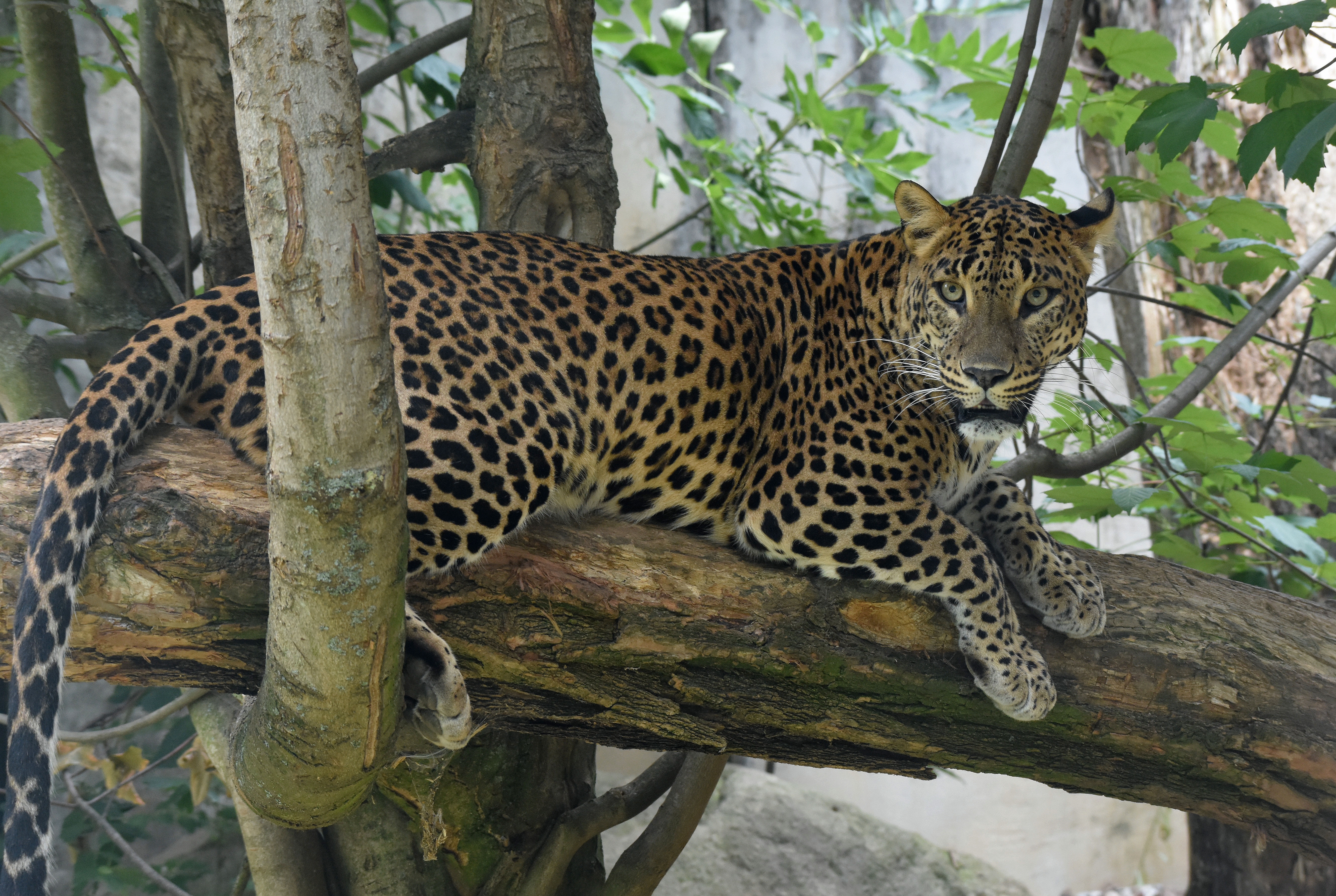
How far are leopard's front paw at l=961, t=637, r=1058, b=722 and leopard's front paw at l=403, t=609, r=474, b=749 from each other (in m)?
1.74

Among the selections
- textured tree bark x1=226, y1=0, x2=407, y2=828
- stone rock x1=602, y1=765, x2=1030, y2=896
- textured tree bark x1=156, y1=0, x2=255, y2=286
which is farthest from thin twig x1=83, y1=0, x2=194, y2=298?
stone rock x1=602, y1=765, x2=1030, y2=896

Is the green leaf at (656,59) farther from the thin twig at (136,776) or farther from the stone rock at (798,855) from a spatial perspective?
the stone rock at (798,855)

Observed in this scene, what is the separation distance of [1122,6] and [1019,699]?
226 inches

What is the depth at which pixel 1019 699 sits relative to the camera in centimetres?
348

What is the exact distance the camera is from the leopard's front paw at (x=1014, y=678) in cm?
347

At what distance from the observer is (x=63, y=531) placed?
2.70 m

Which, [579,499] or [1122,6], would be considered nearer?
[579,499]

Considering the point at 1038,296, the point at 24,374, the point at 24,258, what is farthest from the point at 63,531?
the point at 1038,296

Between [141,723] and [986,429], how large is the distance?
3838 mm

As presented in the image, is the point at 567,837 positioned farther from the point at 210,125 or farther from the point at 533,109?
the point at 210,125

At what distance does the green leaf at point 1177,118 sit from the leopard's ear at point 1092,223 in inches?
19.1

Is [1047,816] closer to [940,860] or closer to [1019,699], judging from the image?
[940,860]

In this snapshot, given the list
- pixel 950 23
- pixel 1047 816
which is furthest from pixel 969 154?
pixel 1047 816

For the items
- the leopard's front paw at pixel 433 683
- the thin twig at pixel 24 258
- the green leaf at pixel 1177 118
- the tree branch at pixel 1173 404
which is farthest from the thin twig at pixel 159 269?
the green leaf at pixel 1177 118
